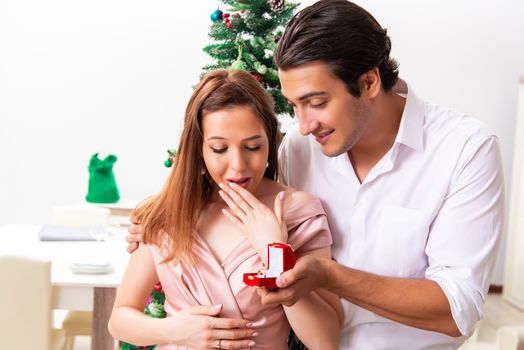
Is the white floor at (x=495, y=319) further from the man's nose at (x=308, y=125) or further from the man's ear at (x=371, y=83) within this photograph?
the man's nose at (x=308, y=125)

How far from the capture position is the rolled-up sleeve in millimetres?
1895

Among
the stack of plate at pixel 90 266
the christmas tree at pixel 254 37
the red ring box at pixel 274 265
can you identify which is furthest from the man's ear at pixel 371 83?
the stack of plate at pixel 90 266

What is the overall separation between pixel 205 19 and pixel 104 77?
2.99ft

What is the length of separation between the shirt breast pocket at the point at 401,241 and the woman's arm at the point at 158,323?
403mm

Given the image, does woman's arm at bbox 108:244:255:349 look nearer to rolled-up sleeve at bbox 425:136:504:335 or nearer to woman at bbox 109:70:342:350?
woman at bbox 109:70:342:350

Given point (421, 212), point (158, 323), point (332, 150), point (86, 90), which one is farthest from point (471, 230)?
point (86, 90)

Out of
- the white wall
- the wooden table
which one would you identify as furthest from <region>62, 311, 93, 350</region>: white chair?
the white wall

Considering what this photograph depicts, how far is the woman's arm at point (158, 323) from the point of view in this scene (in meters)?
1.84

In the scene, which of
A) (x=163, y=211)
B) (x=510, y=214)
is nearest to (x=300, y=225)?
(x=163, y=211)

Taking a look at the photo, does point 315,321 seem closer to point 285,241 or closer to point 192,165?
point 285,241

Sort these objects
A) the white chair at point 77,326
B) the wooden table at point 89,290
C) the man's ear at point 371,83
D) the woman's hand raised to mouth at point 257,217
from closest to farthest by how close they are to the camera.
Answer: the woman's hand raised to mouth at point 257,217 → the man's ear at point 371,83 → the wooden table at point 89,290 → the white chair at point 77,326

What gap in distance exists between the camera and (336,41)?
1922mm

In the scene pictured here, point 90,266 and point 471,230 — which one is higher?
point 471,230

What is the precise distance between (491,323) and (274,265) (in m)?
4.45
